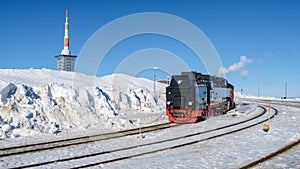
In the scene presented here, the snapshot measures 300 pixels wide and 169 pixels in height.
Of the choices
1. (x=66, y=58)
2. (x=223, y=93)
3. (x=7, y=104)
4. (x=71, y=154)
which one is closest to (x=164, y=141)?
(x=71, y=154)

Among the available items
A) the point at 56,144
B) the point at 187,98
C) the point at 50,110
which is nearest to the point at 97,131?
the point at 56,144

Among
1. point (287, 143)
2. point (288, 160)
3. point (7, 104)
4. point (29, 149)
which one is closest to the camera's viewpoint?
point (288, 160)

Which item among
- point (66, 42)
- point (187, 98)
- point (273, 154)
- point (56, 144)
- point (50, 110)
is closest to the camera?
point (273, 154)

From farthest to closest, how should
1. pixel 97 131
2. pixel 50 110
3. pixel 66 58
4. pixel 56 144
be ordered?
pixel 66 58 → pixel 50 110 → pixel 97 131 → pixel 56 144

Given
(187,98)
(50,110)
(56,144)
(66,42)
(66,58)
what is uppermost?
(66,42)

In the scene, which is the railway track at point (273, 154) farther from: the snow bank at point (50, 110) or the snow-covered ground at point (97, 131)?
the snow bank at point (50, 110)

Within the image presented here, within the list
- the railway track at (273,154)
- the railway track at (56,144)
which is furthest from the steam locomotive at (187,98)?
the railway track at (273,154)

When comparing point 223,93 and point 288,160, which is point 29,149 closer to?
point 288,160

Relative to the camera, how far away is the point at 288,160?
9.16m

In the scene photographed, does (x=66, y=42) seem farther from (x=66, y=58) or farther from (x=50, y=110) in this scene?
(x=50, y=110)

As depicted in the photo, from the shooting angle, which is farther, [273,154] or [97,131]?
[97,131]

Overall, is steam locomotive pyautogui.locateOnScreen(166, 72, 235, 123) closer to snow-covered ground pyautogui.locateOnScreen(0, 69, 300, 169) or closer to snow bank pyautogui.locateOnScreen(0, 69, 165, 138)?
snow-covered ground pyautogui.locateOnScreen(0, 69, 300, 169)

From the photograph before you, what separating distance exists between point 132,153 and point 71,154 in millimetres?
2272

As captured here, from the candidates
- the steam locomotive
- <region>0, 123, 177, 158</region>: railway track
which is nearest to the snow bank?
<region>0, 123, 177, 158</region>: railway track
